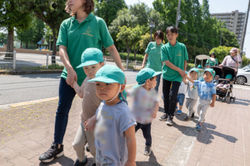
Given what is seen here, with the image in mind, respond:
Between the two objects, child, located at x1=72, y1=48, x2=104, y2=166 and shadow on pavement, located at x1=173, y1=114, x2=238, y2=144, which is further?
shadow on pavement, located at x1=173, y1=114, x2=238, y2=144

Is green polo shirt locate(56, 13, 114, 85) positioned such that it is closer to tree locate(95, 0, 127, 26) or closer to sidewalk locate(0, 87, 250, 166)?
sidewalk locate(0, 87, 250, 166)

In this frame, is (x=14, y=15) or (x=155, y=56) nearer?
(x=155, y=56)

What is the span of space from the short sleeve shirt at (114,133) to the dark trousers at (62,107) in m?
1.03

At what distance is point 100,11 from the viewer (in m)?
45.9

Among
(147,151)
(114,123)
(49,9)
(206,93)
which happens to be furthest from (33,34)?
(114,123)

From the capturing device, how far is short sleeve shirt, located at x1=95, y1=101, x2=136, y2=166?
1.53 meters

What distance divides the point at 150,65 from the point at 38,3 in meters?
11.6

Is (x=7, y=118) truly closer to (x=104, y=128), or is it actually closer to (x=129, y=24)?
(x=104, y=128)

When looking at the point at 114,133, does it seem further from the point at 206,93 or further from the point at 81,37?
the point at 206,93

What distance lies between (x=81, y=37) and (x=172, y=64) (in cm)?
229

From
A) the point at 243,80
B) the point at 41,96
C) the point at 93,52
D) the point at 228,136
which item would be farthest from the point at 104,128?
the point at 243,80

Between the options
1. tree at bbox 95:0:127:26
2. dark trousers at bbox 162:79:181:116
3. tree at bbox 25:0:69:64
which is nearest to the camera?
dark trousers at bbox 162:79:181:116

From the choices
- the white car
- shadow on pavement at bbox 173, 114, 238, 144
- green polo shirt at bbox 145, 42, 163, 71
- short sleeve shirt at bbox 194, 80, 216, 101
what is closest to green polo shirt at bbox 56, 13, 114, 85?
short sleeve shirt at bbox 194, 80, 216, 101

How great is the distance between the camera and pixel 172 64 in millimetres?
4051
